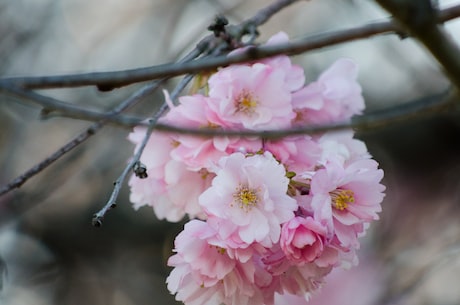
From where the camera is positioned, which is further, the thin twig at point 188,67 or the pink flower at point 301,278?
the pink flower at point 301,278

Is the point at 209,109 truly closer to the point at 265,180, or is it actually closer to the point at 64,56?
the point at 265,180

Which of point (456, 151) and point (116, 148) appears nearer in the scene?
point (456, 151)

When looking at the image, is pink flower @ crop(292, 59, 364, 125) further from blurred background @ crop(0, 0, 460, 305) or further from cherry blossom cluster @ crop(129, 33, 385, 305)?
blurred background @ crop(0, 0, 460, 305)

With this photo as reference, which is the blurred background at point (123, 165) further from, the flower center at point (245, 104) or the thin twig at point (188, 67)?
the thin twig at point (188, 67)

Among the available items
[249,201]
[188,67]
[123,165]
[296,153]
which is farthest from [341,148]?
[123,165]

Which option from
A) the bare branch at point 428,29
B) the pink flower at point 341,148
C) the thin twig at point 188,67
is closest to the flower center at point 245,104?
the pink flower at point 341,148

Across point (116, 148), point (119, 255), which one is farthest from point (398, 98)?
point (119, 255)

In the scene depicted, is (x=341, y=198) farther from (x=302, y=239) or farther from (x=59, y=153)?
(x=59, y=153)

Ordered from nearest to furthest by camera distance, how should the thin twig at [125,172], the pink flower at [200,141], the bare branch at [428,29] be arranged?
the bare branch at [428,29] → the thin twig at [125,172] → the pink flower at [200,141]
